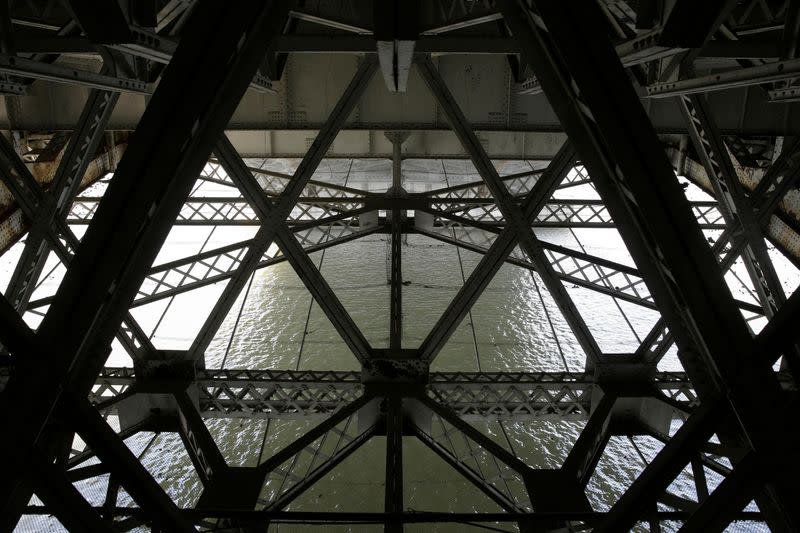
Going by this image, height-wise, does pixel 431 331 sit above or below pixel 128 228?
above

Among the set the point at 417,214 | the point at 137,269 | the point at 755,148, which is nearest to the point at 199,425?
the point at 137,269

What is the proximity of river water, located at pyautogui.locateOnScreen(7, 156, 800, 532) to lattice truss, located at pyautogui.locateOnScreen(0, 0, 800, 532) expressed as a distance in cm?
20

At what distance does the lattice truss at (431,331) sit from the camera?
2730mm

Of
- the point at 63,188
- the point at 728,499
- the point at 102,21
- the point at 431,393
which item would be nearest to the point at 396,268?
the point at 431,393

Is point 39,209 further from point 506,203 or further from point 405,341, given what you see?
point 405,341

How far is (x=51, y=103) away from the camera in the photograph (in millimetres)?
11172

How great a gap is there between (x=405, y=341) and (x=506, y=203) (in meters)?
6.65

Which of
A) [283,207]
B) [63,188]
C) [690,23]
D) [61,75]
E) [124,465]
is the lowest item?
[124,465]

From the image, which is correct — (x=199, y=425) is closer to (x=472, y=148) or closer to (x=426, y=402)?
Answer: (x=426, y=402)

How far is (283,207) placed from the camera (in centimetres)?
596

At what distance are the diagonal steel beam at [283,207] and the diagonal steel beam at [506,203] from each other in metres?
0.78

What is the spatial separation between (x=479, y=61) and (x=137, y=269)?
926 centimetres

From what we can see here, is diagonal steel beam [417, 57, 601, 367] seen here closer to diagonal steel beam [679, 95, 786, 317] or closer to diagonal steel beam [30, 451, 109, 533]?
diagonal steel beam [679, 95, 786, 317]

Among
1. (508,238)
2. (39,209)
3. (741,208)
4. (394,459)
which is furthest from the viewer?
(741,208)
